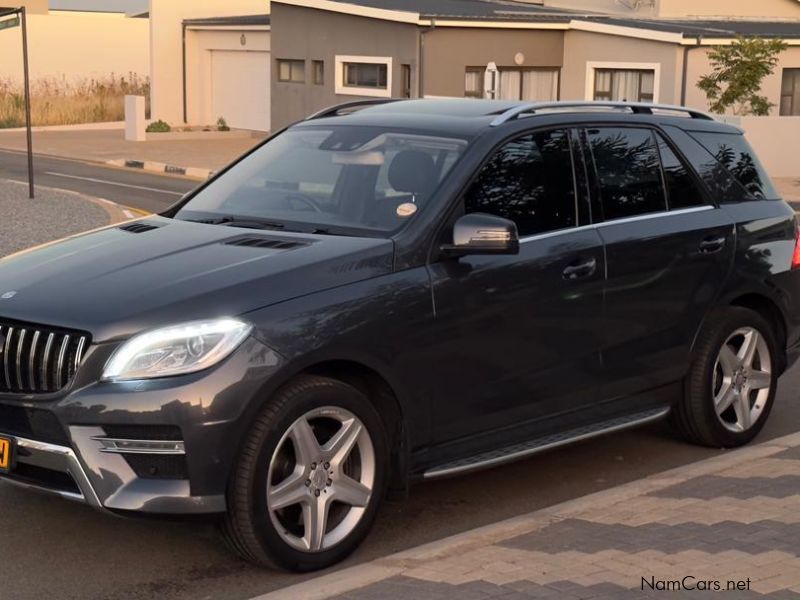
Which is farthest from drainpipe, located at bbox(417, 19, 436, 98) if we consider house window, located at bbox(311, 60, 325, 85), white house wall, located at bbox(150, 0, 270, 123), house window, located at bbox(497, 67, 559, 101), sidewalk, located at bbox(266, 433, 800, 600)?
sidewalk, located at bbox(266, 433, 800, 600)

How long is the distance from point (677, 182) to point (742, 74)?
72.9ft

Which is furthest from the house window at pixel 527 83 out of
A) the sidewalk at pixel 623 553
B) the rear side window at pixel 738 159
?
the sidewalk at pixel 623 553

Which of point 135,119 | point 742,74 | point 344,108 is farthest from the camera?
point 135,119

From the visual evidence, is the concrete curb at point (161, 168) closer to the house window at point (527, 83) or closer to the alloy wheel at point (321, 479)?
the house window at point (527, 83)

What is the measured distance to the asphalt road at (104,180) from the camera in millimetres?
22047

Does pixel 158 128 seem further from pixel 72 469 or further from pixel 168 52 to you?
pixel 72 469

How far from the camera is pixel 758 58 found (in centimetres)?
2753

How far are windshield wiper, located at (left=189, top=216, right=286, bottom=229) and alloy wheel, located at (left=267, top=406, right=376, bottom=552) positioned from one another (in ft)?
3.59

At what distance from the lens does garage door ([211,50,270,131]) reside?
4075 centimetres

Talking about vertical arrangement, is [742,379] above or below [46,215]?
above

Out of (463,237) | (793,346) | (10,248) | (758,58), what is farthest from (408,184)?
(758,58)

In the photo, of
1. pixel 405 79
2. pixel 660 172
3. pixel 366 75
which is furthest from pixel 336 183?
pixel 366 75

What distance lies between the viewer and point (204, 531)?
5461 mm

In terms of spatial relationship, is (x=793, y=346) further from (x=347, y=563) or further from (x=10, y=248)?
(x=10, y=248)
